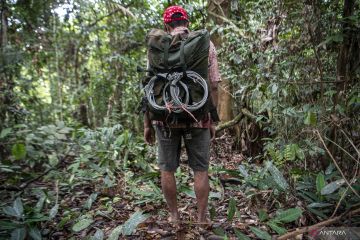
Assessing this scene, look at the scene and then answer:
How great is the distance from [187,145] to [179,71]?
610 millimetres

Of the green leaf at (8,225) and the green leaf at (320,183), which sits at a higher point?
the green leaf at (320,183)

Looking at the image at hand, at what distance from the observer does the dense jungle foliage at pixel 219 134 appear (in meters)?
2.58

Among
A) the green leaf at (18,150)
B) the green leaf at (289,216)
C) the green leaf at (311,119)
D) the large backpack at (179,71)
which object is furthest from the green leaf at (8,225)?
the green leaf at (311,119)

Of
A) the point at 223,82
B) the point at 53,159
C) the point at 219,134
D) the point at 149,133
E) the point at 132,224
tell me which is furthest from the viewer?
the point at 219,134

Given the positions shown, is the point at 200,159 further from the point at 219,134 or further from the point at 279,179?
the point at 219,134

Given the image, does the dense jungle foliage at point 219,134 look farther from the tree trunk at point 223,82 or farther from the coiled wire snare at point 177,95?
the coiled wire snare at point 177,95

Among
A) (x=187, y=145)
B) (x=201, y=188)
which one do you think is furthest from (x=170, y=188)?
(x=187, y=145)

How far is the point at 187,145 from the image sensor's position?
2.66m

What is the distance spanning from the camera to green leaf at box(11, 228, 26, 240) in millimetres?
2371

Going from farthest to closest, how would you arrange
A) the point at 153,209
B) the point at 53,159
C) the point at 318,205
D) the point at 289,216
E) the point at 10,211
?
the point at 53,159, the point at 153,209, the point at 10,211, the point at 318,205, the point at 289,216

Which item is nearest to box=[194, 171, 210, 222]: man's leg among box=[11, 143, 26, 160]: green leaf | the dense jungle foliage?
the dense jungle foliage

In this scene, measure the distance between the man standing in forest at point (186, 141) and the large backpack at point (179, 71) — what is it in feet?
0.38

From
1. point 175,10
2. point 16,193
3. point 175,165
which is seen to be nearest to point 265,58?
point 175,10

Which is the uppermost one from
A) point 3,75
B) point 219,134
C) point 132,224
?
point 3,75
